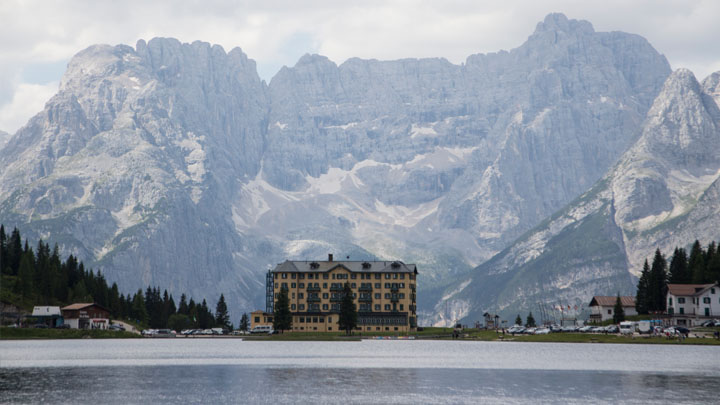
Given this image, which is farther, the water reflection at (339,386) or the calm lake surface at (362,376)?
the calm lake surface at (362,376)

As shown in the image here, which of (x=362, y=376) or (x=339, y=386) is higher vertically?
(x=362, y=376)

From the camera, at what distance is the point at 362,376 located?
12850cm

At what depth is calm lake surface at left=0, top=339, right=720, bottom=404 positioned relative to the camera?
105625 mm

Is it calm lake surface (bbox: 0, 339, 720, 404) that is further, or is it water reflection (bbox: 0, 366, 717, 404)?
calm lake surface (bbox: 0, 339, 720, 404)

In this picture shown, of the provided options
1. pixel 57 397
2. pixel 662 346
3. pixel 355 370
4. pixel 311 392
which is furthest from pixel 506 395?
pixel 662 346

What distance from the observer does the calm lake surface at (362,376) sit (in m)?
106

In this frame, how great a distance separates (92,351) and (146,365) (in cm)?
4134

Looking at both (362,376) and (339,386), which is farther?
(362,376)

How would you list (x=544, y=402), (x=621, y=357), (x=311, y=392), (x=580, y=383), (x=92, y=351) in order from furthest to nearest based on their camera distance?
(x=92, y=351) < (x=621, y=357) < (x=580, y=383) < (x=311, y=392) < (x=544, y=402)

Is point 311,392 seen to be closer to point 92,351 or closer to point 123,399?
point 123,399

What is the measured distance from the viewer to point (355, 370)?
139 metres

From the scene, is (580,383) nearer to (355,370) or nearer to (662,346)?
(355,370)

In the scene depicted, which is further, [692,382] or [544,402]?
[692,382]

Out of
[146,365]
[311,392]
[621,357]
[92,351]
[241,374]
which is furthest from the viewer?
[92,351]
